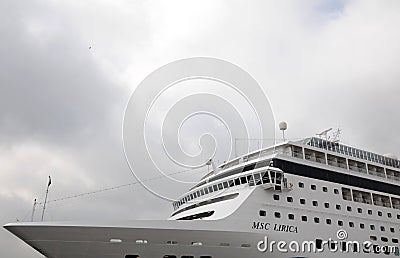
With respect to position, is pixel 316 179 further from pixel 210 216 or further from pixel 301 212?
pixel 210 216

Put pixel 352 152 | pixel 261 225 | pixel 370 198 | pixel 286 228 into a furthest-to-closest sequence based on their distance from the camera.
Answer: pixel 352 152 < pixel 370 198 < pixel 286 228 < pixel 261 225

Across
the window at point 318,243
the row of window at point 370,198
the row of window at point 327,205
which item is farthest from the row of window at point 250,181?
the row of window at point 370,198

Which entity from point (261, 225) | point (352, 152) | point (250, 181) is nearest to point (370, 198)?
point (352, 152)

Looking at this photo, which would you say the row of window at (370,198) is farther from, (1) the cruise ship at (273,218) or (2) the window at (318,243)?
(2) the window at (318,243)

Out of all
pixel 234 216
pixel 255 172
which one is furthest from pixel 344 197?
pixel 234 216

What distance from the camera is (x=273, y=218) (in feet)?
73.9

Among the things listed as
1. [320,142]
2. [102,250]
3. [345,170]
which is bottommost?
[102,250]

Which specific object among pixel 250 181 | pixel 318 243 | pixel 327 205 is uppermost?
pixel 250 181

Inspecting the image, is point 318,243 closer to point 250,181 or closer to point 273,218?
point 273,218

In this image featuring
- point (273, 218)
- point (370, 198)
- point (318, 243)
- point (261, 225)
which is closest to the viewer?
point (261, 225)

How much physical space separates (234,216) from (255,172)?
12.0 feet

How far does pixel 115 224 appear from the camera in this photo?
18.4 metres

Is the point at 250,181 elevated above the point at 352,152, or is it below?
below

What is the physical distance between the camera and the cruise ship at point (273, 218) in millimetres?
18438
